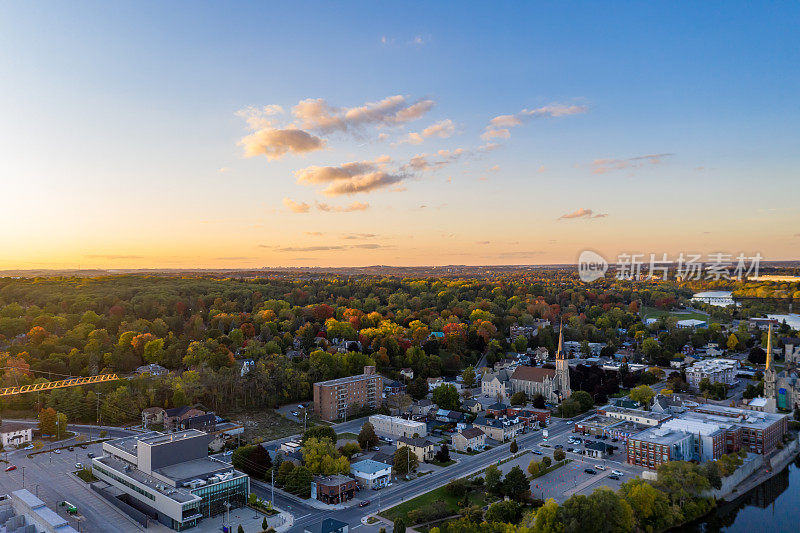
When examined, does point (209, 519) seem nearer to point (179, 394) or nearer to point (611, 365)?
point (179, 394)

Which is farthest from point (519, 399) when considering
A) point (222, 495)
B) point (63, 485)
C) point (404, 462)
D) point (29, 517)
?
point (29, 517)

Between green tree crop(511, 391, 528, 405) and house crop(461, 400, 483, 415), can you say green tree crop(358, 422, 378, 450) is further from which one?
green tree crop(511, 391, 528, 405)

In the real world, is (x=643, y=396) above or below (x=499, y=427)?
above

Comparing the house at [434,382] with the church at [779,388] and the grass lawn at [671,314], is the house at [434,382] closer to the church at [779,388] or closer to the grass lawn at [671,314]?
the church at [779,388]

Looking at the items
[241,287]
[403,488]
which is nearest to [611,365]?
[403,488]

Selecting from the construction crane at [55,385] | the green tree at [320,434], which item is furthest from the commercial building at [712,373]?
the construction crane at [55,385]

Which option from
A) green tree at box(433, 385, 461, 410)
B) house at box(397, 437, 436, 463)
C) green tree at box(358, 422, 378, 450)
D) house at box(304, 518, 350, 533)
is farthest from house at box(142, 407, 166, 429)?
green tree at box(433, 385, 461, 410)

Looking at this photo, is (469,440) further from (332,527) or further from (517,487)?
(332,527)
